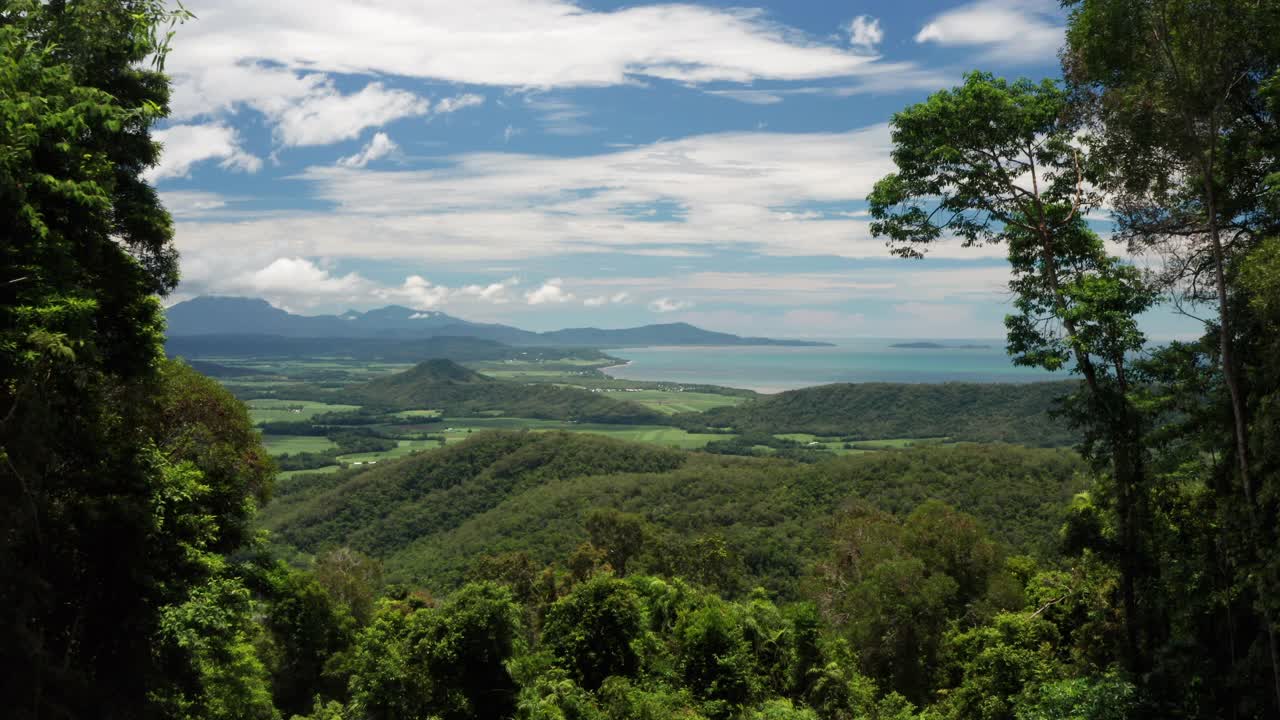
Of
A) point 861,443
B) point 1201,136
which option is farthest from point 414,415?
point 1201,136

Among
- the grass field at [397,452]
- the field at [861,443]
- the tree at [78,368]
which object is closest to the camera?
the tree at [78,368]

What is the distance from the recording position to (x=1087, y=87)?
12141mm

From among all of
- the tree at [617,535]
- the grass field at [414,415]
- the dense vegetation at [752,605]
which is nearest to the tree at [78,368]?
the dense vegetation at [752,605]

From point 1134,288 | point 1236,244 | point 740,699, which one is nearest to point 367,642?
point 740,699

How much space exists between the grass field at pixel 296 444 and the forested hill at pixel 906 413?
261 ft

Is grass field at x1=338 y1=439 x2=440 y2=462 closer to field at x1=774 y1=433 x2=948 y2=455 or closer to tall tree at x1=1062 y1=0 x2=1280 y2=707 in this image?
field at x1=774 y1=433 x2=948 y2=455

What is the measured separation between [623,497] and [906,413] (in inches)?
3887

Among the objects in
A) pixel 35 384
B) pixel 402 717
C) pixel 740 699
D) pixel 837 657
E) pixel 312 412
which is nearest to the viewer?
pixel 35 384

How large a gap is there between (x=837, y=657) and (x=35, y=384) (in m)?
19.2

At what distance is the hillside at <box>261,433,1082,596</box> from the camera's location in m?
58.6

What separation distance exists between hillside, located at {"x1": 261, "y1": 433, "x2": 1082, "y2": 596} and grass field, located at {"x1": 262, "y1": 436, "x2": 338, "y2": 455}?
33475 millimetres

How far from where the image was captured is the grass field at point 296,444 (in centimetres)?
13350

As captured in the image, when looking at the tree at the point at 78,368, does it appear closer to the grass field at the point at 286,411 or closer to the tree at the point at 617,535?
the tree at the point at 617,535

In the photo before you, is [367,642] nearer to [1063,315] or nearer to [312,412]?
[1063,315]
